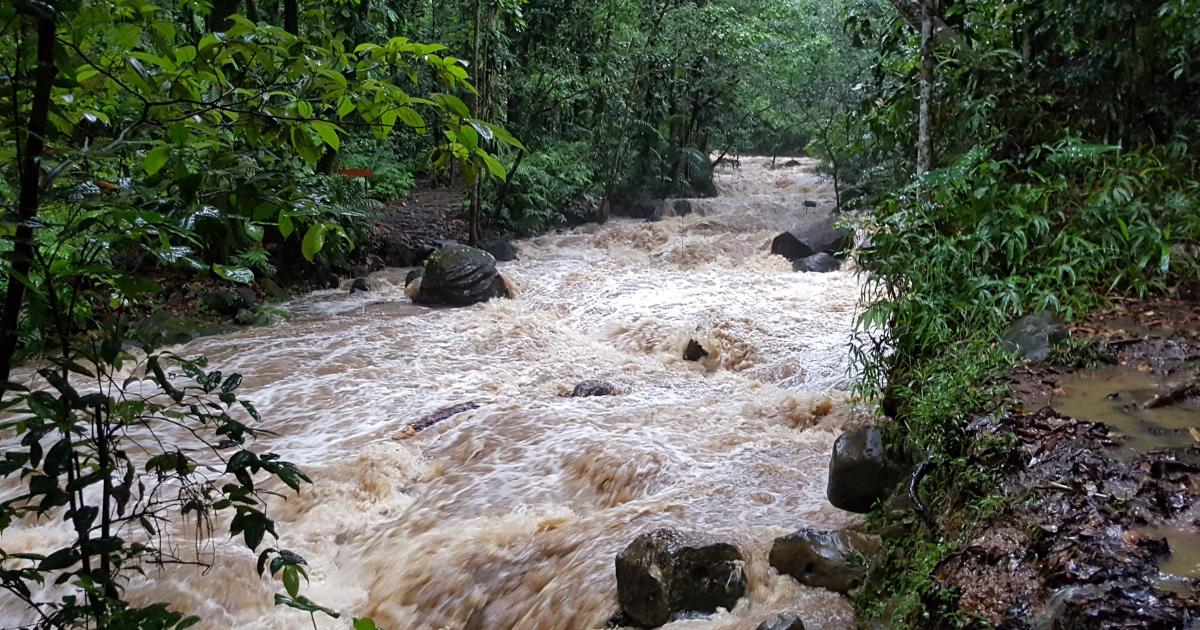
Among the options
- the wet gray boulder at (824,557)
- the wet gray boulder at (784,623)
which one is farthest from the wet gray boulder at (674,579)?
the wet gray boulder at (784,623)

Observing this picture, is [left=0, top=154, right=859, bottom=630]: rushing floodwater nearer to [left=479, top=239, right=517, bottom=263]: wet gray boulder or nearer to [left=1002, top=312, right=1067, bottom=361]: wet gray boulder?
[left=1002, top=312, right=1067, bottom=361]: wet gray boulder

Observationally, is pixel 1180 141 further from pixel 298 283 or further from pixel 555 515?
pixel 298 283

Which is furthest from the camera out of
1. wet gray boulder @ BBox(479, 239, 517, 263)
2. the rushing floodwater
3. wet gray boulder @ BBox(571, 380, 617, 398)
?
wet gray boulder @ BBox(479, 239, 517, 263)

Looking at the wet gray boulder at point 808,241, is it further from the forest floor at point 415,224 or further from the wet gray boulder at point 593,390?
the wet gray boulder at point 593,390

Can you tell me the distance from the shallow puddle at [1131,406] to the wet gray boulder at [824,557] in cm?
112

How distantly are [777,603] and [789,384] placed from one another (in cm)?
357

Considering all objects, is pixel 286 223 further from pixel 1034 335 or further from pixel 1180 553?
pixel 1034 335

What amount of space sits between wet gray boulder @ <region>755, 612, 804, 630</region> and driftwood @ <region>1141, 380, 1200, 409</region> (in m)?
1.90

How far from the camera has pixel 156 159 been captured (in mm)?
1401

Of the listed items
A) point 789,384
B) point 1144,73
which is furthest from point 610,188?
point 1144,73

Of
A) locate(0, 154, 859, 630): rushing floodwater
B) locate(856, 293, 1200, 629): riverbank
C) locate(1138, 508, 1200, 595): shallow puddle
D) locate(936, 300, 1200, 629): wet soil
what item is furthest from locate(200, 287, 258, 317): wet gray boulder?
locate(1138, 508, 1200, 595): shallow puddle

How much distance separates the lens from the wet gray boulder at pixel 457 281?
10.3m

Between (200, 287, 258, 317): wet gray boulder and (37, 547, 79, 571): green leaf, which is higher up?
(37, 547, 79, 571): green leaf

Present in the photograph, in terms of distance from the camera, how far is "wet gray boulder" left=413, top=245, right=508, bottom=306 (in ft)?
33.9
